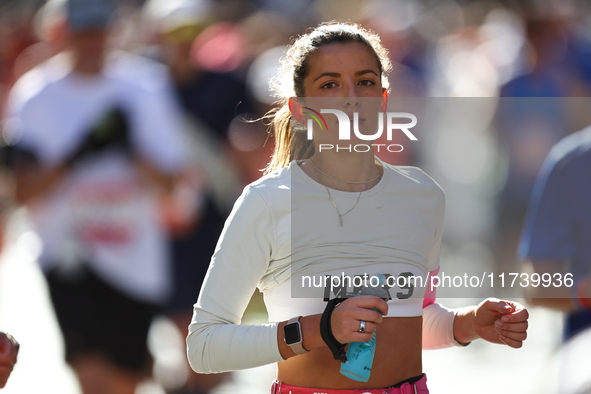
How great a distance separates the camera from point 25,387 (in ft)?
20.2

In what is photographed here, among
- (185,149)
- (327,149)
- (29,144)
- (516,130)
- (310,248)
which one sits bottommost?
(310,248)

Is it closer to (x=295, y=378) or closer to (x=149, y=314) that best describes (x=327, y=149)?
(x=295, y=378)

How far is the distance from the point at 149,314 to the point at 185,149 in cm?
116

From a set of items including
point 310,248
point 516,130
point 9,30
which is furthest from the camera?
point 9,30

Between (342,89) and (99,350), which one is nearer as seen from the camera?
(342,89)

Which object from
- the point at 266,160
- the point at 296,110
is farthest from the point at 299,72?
the point at 266,160

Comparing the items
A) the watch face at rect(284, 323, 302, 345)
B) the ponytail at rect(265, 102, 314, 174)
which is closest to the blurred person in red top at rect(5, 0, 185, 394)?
the ponytail at rect(265, 102, 314, 174)

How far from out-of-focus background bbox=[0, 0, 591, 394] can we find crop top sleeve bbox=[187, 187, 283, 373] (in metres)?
2.35

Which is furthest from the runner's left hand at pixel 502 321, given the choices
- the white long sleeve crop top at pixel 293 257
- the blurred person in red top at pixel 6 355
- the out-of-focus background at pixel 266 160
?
the out-of-focus background at pixel 266 160

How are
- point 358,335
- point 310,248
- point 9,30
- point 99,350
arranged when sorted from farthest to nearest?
1. point 9,30
2. point 99,350
3. point 310,248
4. point 358,335

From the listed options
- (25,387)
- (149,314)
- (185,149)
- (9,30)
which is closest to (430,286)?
(149,314)

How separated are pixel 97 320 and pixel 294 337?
241 cm

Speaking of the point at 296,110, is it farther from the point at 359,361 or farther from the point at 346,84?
the point at 359,361

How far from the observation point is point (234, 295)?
9.52ft
